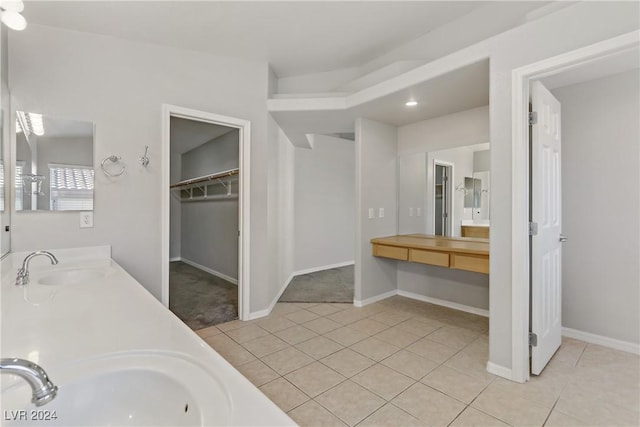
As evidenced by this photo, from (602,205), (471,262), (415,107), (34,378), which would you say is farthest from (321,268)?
(34,378)

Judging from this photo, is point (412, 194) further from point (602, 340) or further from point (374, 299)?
point (602, 340)

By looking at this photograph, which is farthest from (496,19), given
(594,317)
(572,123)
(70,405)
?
(70,405)

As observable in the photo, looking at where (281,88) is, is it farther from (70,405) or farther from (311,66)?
(70,405)

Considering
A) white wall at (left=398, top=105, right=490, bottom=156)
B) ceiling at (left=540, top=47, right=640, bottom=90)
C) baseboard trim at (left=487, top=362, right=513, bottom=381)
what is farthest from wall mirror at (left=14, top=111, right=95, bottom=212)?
ceiling at (left=540, top=47, right=640, bottom=90)

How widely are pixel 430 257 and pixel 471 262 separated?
1.34ft

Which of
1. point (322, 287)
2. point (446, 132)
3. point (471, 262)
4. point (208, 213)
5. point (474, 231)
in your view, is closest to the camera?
point (471, 262)

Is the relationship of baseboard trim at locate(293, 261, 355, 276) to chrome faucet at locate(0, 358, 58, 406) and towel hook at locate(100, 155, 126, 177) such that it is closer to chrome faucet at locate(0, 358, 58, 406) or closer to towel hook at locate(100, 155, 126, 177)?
towel hook at locate(100, 155, 126, 177)

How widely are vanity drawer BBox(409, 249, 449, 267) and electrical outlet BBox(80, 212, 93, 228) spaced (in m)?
2.89

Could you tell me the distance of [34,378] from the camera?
506 mm

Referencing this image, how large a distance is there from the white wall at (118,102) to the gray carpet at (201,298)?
795mm

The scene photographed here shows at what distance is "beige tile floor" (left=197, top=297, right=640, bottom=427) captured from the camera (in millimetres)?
1683

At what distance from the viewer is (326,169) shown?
5.64 m

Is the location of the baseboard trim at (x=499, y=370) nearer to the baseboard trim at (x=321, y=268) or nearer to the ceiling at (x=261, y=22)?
the ceiling at (x=261, y=22)

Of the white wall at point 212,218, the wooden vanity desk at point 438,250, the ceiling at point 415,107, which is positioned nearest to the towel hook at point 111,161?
the ceiling at point 415,107
